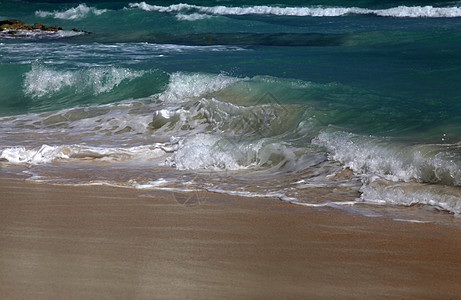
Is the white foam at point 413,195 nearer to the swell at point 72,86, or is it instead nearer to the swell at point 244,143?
the swell at point 244,143

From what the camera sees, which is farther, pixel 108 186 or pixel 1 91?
pixel 1 91

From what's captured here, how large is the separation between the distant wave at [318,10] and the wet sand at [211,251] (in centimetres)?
2115

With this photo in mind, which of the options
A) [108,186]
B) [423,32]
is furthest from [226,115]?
[423,32]

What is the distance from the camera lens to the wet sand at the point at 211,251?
9.95 feet

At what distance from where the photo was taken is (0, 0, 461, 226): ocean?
5379mm

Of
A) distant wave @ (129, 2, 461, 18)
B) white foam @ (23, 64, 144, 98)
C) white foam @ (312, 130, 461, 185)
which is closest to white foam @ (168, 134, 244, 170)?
white foam @ (312, 130, 461, 185)

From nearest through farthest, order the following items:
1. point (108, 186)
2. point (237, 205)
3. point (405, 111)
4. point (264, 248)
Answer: point (264, 248) → point (237, 205) → point (108, 186) → point (405, 111)

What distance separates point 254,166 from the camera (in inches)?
243

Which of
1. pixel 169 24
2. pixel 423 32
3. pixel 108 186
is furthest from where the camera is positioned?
pixel 169 24

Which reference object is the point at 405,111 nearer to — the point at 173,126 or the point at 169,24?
the point at 173,126

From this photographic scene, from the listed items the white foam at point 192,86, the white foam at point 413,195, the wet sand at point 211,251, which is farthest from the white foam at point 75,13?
the wet sand at point 211,251

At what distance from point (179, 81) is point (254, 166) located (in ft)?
14.6

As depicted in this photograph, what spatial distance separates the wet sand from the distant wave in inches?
833

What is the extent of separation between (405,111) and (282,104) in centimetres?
158
